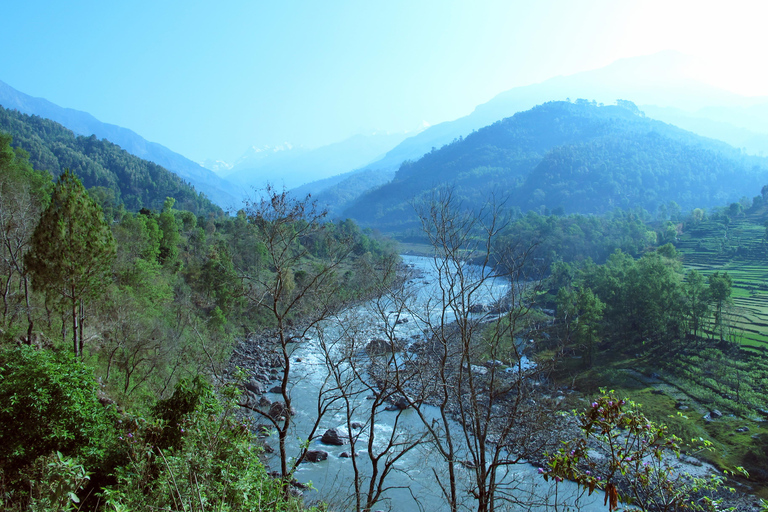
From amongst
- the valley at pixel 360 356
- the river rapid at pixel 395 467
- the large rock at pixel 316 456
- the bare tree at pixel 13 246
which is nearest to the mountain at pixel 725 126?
the valley at pixel 360 356

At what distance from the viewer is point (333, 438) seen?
15422 millimetres

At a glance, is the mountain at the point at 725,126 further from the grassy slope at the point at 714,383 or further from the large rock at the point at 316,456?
the large rock at the point at 316,456

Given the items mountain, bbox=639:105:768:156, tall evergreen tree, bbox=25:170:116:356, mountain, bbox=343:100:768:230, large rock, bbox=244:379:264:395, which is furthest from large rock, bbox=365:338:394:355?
mountain, bbox=639:105:768:156

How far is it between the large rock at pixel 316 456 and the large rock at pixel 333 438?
0.76 meters

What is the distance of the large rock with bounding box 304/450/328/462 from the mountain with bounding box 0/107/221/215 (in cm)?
5479

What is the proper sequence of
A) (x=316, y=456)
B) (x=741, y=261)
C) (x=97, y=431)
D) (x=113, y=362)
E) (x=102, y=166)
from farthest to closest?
(x=102, y=166)
(x=741, y=261)
(x=113, y=362)
(x=316, y=456)
(x=97, y=431)

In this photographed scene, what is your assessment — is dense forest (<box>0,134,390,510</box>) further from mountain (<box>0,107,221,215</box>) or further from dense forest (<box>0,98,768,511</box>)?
mountain (<box>0,107,221,215</box>)

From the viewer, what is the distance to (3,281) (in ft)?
45.7

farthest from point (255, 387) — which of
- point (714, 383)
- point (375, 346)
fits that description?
point (714, 383)

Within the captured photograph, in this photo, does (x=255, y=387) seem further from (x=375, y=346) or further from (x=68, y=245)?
(x=375, y=346)

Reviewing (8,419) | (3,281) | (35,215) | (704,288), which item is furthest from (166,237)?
(704,288)

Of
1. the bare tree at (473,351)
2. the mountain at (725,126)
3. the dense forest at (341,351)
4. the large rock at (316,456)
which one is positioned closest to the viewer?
the dense forest at (341,351)

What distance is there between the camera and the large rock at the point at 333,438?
1541 cm

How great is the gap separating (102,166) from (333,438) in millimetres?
72878
